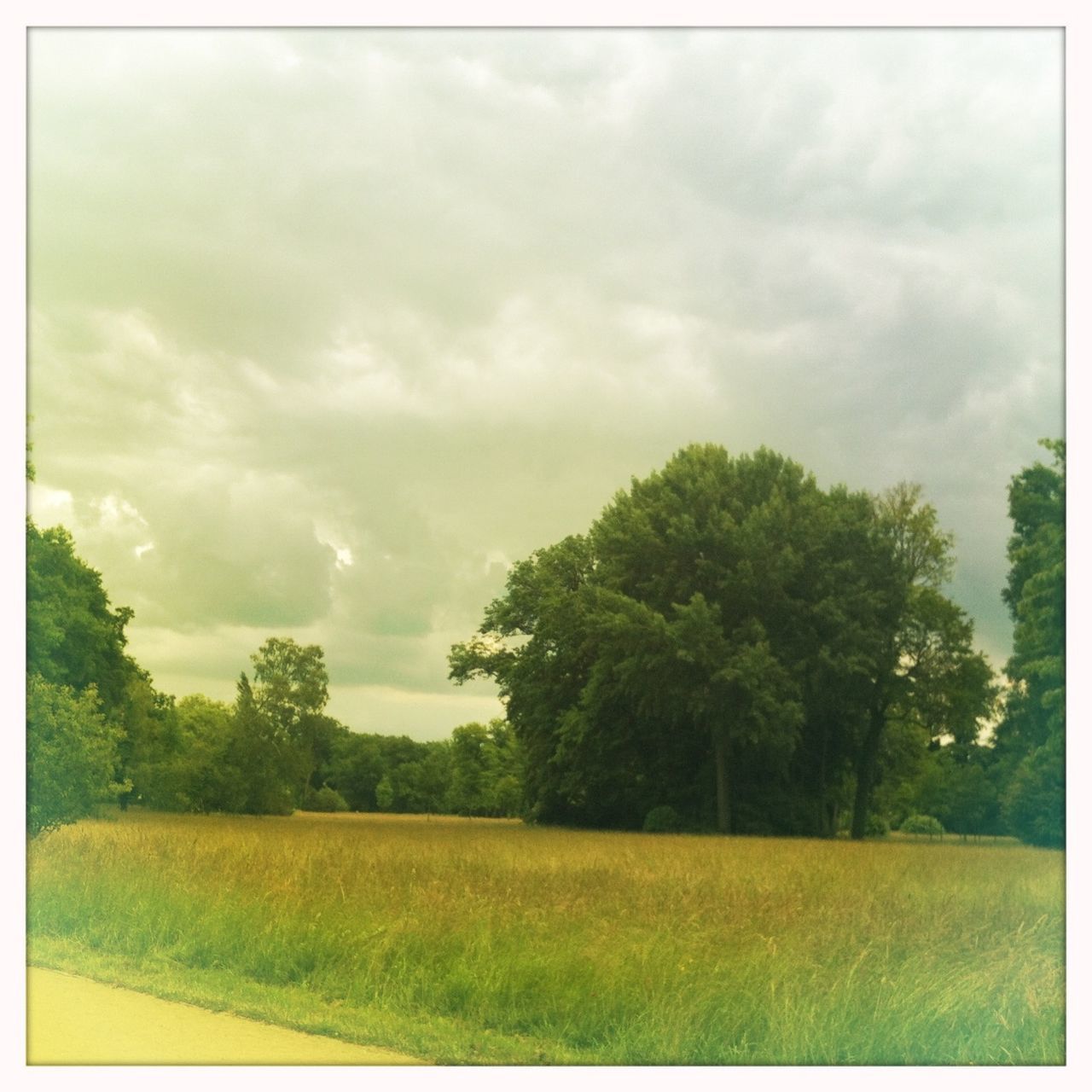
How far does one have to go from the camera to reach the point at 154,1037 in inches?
306

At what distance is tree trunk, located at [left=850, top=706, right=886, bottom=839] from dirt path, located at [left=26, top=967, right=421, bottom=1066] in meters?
15.8

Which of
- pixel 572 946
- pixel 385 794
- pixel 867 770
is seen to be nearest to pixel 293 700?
pixel 385 794

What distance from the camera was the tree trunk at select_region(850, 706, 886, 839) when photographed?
71.1 ft

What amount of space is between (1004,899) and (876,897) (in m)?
1.19

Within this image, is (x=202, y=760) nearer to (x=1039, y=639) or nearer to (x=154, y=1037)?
Result: (x=154, y=1037)

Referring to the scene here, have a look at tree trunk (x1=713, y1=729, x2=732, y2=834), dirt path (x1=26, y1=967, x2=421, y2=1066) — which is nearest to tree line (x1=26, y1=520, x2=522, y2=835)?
dirt path (x1=26, y1=967, x2=421, y2=1066)

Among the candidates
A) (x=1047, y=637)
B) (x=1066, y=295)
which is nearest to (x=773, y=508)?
(x=1047, y=637)

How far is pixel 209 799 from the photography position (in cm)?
1762

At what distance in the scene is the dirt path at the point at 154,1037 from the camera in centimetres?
728

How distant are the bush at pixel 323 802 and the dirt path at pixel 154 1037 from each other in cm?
771

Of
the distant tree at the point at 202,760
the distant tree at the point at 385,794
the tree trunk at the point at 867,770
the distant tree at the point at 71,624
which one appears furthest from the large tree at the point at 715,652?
the distant tree at the point at 71,624

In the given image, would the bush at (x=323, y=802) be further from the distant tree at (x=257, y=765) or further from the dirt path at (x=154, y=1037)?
the dirt path at (x=154, y=1037)

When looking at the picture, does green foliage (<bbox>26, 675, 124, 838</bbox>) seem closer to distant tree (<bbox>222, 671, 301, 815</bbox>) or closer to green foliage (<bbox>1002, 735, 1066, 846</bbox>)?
distant tree (<bbox>222, 671, 301, 815</bbox>)

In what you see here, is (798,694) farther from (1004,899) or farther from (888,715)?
(1004,899)
